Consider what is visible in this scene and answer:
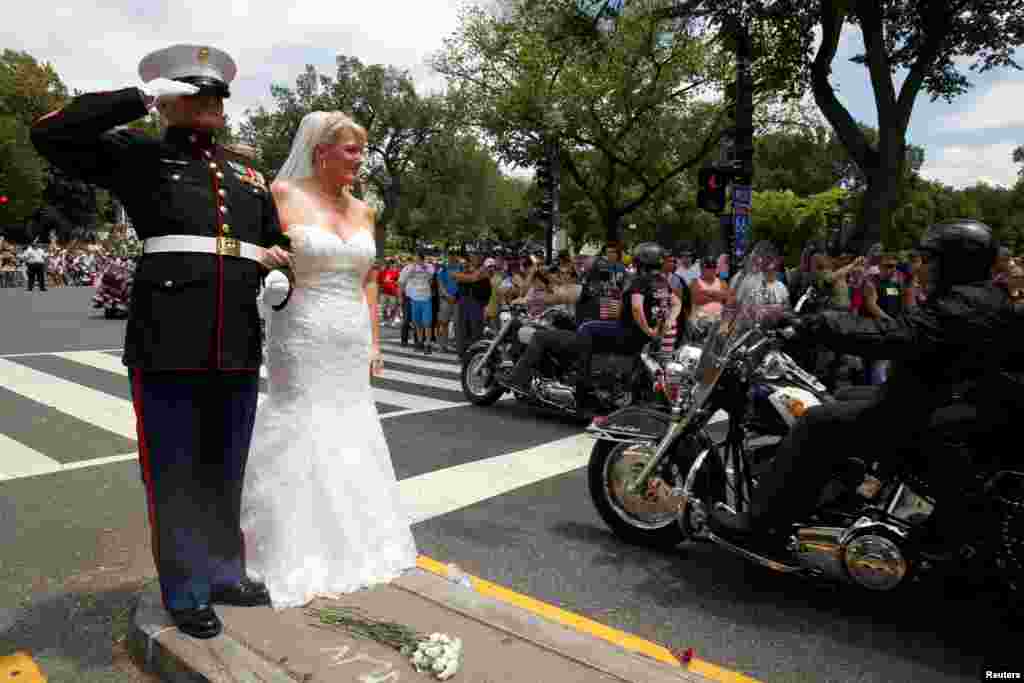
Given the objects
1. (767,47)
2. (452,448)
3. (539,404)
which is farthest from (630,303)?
(767,47)

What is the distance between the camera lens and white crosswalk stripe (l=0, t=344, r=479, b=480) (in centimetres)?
561

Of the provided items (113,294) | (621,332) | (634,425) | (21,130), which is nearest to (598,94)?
(113,294)

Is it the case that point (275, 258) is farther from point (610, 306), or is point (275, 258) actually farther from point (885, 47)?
point (885, 47)

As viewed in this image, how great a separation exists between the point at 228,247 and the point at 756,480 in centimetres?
252

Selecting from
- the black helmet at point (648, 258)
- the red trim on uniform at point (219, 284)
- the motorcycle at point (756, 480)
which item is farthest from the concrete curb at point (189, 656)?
the black helmet at point (648, 258)

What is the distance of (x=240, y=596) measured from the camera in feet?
9.80

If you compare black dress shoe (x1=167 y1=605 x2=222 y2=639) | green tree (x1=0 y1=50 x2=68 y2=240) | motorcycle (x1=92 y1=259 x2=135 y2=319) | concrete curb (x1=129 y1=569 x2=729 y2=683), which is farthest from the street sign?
green tree (x1=0 y1=50 x2=68 y2=240)

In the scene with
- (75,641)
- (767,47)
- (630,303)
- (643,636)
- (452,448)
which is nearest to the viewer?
(75,641)

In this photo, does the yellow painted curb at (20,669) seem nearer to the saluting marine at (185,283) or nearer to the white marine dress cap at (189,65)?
the saluting marine at (185,283)

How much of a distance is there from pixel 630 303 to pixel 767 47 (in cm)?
953

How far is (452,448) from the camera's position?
20.8 feet

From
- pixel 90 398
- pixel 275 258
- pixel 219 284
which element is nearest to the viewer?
pixel 219 284

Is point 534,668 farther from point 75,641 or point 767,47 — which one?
point 767,47

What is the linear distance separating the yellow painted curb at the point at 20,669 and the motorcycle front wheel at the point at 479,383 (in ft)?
18.6
